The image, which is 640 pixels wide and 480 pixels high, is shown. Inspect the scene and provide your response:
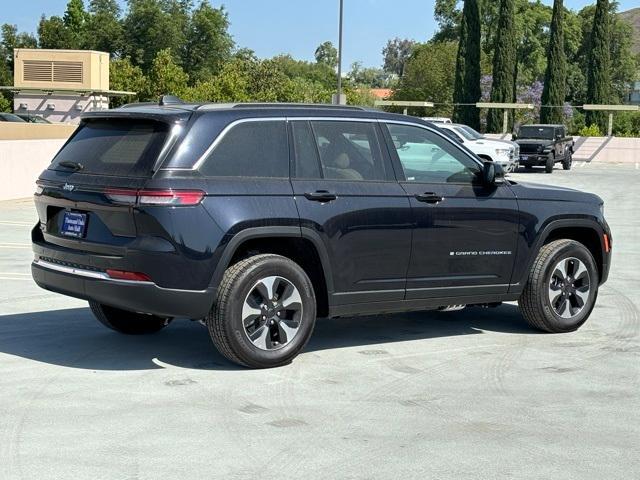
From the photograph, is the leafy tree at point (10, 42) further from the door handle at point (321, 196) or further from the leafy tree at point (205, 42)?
the door handle at point (321, 196)

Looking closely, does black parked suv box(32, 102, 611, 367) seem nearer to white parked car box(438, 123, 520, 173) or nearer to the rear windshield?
the rear windshield

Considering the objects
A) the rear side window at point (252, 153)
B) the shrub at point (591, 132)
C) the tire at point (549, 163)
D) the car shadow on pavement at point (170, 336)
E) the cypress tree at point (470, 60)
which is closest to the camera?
the rear side window at point (252, 153)

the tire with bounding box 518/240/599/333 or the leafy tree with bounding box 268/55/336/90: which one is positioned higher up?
the leafy tree with bounding box 268/55/336/90

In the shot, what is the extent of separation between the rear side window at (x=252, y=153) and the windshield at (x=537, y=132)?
33.5 meters

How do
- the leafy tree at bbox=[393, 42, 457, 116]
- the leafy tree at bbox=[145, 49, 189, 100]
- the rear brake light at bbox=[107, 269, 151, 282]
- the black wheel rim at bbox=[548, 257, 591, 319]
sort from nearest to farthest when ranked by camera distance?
the rear brake light at bbox=[107, 269, 151, 282]
the black wheel rim at bbox=[548, 257, 591, 319]
the leafy tree at bbox=[145, 49, 189, 100]
the leafy tree at bbox=[393, 42, 457, 116]

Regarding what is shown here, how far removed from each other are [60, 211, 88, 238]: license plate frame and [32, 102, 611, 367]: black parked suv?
0.04 feet

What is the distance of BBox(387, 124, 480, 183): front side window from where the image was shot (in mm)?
8133

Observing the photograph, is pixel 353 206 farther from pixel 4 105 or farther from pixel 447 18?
pixel 447 18

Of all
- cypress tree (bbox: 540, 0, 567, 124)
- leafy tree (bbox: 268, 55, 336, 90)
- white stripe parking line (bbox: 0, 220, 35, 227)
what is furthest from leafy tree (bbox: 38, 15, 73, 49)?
white stripe parking line (bbox: 0, 220, 35, 227)

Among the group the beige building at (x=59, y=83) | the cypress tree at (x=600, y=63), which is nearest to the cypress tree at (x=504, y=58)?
the cypress tree at (x=600, y=63)

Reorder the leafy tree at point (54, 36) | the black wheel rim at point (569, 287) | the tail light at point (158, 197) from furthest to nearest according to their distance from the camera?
the leafy tree at point (54, 36)
the black wheel rim at point (569, 287)
the tail light at point (158, 197)

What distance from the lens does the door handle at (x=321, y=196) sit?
751 centimetres

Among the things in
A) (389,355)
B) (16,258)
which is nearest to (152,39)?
(16,258)

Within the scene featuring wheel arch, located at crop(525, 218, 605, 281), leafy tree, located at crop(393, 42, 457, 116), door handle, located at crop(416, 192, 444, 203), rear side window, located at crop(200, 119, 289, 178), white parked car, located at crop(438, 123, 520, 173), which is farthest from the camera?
leafy tree, located at crop(393, 42, 457, 116)
